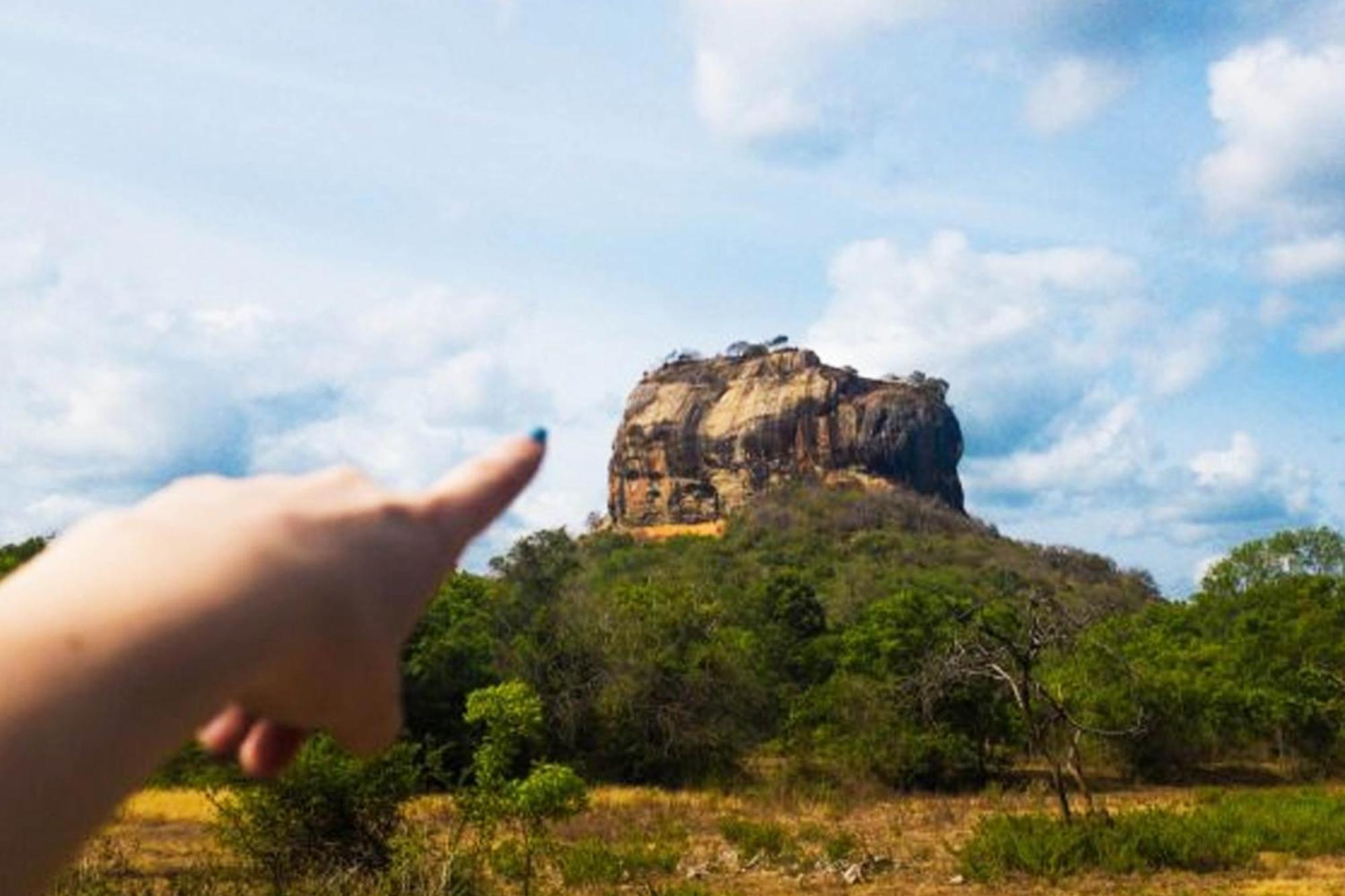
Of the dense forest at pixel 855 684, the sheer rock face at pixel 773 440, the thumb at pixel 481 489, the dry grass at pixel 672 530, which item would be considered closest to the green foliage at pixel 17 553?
the dense forest at pixel 855 684

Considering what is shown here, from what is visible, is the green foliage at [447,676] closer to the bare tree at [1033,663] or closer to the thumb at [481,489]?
the bare tree at [1033,663]

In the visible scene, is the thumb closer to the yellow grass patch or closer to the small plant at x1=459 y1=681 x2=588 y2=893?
the small plant at x1=459 y1=681 x2=588 y2=893

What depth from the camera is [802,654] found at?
33094 mm

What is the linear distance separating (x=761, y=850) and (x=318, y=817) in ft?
19.1

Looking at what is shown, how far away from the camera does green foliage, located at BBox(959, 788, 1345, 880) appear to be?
44.9 ft

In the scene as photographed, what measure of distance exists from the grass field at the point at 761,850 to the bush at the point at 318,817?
42 centimetres

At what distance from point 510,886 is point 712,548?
56332mm

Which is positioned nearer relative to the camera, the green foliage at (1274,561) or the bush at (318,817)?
the bush at (318,817)

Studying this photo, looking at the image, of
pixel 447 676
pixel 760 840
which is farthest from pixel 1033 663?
pixel 447 676

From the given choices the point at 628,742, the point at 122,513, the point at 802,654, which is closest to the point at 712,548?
the point at 802,654

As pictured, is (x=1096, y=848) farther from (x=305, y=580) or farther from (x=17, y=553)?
(x=17, y=553)

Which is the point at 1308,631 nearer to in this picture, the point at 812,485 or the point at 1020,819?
the point at 1020,819

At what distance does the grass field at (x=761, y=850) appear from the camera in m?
13.1

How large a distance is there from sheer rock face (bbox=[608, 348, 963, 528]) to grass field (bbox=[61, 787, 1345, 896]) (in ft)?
250
